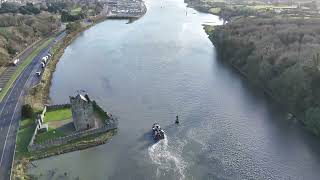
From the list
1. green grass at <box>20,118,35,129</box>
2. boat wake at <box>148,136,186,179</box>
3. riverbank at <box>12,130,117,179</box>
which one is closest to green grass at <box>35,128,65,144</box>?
riverbank at <box>12,130,117,179</box>

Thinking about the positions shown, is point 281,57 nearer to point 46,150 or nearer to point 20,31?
point 46,150

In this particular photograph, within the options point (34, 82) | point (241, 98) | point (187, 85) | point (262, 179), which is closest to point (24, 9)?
point (34, 82)

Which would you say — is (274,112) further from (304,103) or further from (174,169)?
(174,169)

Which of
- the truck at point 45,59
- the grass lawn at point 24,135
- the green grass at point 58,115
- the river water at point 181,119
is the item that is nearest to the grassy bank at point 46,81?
the truck at point 45,59

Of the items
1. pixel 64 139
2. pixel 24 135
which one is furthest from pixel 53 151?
pixel 24 135

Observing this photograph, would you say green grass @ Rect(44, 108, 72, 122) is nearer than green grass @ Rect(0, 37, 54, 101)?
Yes

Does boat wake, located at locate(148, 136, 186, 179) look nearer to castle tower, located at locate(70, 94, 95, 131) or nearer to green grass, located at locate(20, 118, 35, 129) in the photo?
castle tower, located at locate(70, 94, 95, 131)
